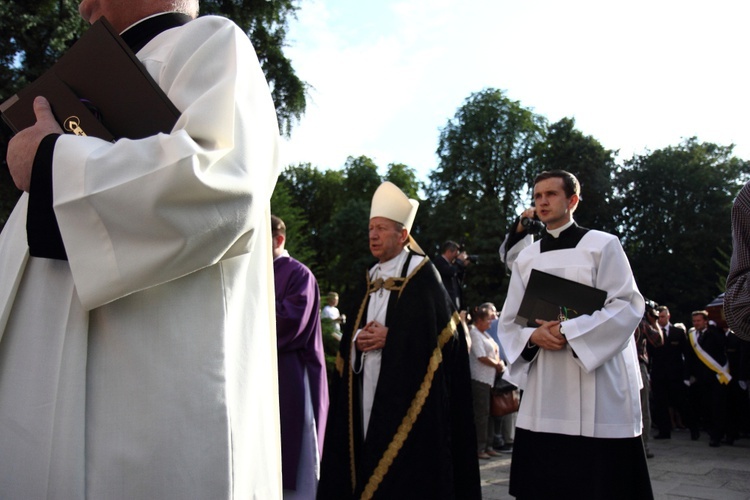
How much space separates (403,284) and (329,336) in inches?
273

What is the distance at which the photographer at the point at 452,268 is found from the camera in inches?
386

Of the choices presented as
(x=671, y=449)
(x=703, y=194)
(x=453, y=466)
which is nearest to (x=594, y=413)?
(x=453, y=466)

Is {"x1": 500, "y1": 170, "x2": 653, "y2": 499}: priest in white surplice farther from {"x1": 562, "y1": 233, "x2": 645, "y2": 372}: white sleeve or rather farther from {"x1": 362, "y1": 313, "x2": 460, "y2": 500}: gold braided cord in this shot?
{"x1": 362, "y1": 313, "x2": 460, "y2": 500}: gold braided cord

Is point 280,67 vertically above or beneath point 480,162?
beneath

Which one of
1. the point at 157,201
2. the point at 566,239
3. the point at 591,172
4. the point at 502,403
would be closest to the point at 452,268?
the point at 502,403

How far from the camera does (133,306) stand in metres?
1.50

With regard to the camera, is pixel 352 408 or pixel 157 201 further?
pixel 352 408

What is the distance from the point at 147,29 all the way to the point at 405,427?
11.8 ft

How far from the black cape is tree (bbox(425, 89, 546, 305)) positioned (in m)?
33.8

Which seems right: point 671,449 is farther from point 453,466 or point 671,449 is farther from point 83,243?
point 83,243

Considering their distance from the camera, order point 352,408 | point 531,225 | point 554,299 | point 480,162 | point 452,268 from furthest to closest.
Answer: point 480,162 < point 452,268 < point 531,225 < point 352,408 < point 554,299

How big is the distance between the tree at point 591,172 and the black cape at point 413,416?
1423 inches

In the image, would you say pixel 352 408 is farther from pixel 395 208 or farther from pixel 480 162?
pixel 480 162

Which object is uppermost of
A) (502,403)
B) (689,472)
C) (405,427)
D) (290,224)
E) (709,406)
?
(290,224)
